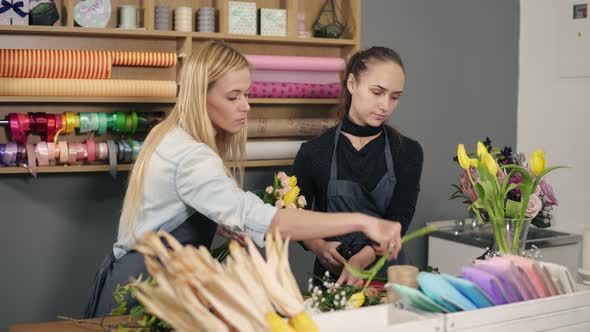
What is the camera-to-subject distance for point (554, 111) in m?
4.33

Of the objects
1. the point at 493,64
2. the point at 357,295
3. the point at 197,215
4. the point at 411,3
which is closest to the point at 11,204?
the point at 197,215

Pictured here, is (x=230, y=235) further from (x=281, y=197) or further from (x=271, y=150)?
(x=271, y=150)

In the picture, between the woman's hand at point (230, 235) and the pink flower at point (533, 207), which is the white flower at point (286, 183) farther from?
the pink flower at point (533, 207)

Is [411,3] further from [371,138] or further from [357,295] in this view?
[357,295]

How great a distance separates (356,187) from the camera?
293cm

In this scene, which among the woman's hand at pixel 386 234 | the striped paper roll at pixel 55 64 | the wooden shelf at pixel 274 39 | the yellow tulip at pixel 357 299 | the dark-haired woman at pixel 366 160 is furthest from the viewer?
the wooden shelf at pixel 274 39

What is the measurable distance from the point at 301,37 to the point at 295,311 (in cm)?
245

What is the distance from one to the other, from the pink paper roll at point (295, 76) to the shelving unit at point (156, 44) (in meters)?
0.11

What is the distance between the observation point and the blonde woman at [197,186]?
195 centimetres

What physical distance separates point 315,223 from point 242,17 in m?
1.91

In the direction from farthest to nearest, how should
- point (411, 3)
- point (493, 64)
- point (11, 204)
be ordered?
1. point (493, 64)
2. point (411, 3)
3. point (11, 204)

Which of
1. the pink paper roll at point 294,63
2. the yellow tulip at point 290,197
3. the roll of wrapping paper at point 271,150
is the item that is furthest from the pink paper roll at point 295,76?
the yellow tulip at point 290,197

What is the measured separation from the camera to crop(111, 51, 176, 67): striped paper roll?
3327mm

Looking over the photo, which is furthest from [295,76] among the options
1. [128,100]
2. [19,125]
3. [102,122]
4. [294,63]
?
[19,125]
